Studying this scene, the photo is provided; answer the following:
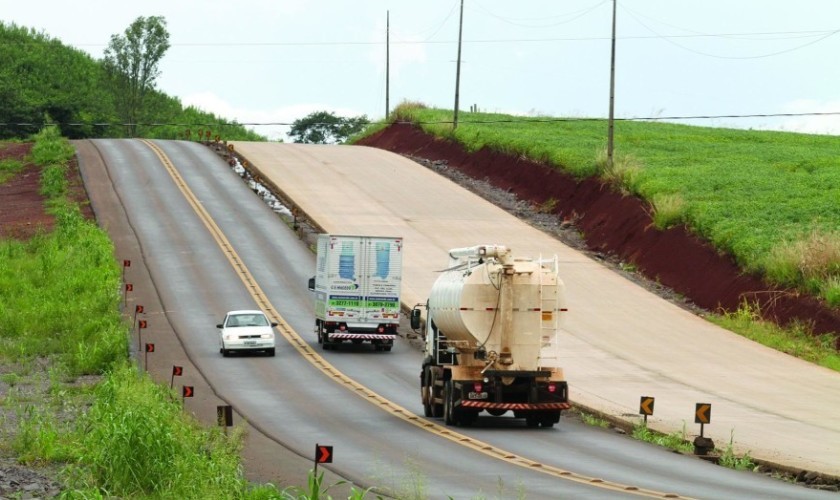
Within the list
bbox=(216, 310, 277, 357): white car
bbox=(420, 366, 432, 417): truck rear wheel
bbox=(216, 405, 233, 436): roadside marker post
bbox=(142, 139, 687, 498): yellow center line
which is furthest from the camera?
bbox=(216, 310, 277, 357): white car

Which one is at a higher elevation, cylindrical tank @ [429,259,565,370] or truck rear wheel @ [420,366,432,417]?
cylindrical tank @ [429,259,565,370]

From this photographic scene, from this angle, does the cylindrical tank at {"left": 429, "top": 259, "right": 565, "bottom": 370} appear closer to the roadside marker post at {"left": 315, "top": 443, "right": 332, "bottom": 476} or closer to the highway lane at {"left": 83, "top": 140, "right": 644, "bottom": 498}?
the highway lane at {"left": 83, "top": 140, "right": 644, "bottom": 498}

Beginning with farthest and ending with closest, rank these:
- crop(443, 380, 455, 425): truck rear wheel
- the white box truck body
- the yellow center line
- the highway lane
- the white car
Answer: the white box truck body → the white car → crop(443, 380, 455, 425): truck rear wheel → the highway lane → the yellow center line

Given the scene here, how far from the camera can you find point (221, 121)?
14088 centimetres

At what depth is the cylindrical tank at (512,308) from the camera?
91.8 ft

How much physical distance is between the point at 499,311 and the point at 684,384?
1125 cm

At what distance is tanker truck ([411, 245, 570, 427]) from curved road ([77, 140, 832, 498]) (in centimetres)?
67

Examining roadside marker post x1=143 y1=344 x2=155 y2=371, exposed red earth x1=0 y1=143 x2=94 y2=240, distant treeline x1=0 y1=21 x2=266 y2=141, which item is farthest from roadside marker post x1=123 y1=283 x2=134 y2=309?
distant treeline x1=0 y1=21 x2=266 y2=141

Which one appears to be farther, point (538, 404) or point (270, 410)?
point (270, 410)

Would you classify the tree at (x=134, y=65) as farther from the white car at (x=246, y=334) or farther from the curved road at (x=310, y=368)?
the white car at (x=246, y=334)

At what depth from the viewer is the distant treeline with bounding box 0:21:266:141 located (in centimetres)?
11188

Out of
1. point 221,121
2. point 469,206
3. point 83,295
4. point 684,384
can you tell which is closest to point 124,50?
point 221,121

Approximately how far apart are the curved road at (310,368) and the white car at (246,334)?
466 millimetres

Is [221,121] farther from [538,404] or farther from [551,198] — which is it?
[538,404]
